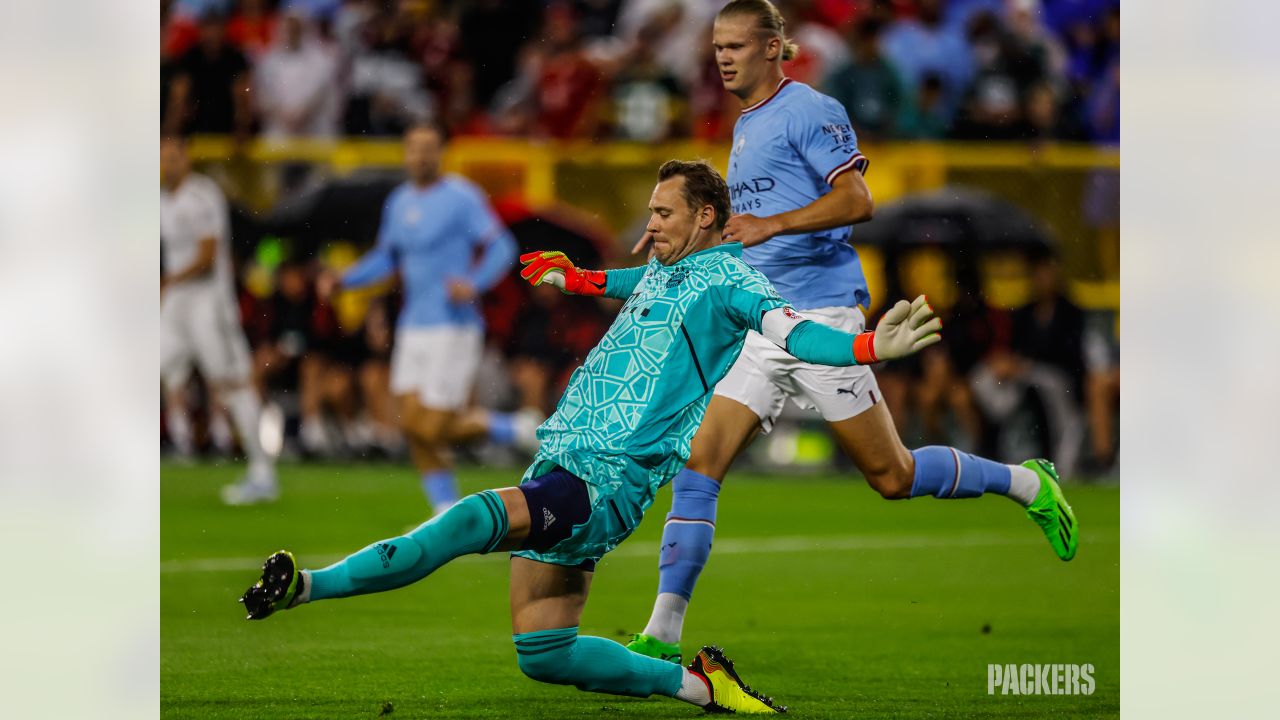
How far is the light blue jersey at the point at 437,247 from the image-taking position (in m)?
9.01

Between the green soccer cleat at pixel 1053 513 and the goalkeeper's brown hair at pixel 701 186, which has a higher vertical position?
the goalkeeper's brown hair at pixel 701 186

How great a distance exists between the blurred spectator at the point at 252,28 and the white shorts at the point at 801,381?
5.00 metres

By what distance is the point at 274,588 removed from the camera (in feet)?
13.9

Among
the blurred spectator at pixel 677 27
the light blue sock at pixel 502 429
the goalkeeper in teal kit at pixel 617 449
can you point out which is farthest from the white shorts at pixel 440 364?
the goalkeeper in teal kit at pixel 617 449

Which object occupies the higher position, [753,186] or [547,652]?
[753,186]

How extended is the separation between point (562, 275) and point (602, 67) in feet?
14.4

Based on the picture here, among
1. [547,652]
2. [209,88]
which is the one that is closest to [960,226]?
[209,88]

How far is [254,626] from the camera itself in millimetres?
7078

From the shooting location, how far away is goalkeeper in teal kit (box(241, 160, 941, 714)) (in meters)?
4.58

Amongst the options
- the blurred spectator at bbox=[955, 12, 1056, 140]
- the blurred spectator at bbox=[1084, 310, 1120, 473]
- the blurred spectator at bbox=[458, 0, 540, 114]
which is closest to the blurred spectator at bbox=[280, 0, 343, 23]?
the blurred spectator at bbox=[458, 0, 540, 114]

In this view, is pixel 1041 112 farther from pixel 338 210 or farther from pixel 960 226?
pixel 338 210

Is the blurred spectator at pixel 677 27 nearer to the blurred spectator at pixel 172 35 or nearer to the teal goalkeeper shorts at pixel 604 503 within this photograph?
the blurred spectator at pixel 172 35
